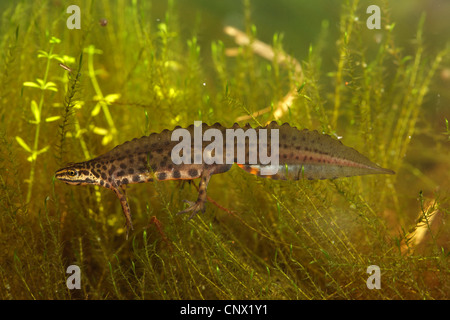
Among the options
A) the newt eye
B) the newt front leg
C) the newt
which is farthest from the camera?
the newt eye

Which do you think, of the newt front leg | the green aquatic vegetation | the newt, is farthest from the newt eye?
the newt front leg

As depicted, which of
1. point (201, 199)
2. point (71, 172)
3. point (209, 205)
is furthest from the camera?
point (209, 205)

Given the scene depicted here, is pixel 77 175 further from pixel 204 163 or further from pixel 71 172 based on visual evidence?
pixel 204 163

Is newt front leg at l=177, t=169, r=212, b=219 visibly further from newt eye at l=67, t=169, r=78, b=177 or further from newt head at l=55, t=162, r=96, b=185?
newt eye at l=67, t=169, r=78, b=177

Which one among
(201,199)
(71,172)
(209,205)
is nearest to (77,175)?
(71,172)

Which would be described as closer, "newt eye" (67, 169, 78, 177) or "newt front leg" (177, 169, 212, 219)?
"newt front leg" (177, 169, 212, 219)

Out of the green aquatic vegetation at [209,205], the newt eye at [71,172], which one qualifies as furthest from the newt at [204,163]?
the green aquatic vegetation at [209,205]

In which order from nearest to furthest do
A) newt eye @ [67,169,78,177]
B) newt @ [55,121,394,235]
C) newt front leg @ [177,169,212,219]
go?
newt @ [55,121,394,235], newt front leg @ [177,169,212,219], newt eye @ [67,169,78,177]
